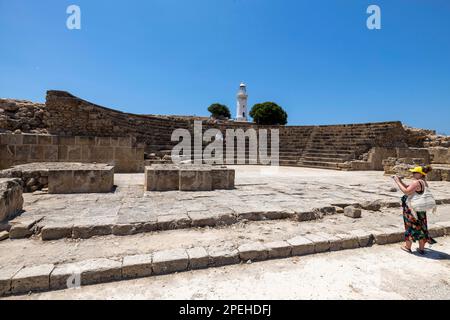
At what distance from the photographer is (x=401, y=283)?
2273mm

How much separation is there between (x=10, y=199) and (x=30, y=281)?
2.07m

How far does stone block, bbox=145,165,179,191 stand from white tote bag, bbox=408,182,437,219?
4721 mm

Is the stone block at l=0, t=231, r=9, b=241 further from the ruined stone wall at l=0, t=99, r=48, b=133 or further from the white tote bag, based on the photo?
the ruined stone wall at l=0, t=99, r=48, b=133

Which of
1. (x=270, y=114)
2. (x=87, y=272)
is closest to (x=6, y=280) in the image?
(x=87, y=272)

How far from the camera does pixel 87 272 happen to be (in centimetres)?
218

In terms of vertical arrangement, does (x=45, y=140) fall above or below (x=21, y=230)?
above

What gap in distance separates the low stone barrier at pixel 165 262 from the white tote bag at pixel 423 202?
2.19 feet

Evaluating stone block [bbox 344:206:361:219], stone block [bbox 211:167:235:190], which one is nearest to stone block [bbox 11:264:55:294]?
stone block [bbox 211:167:235:190]

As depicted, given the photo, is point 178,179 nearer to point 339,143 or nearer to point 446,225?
point 446,225

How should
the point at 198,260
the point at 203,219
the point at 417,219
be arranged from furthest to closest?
the point at 203,219 → the point at 417,219 → the point at 198,260

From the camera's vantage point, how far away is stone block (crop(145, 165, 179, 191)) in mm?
5633
